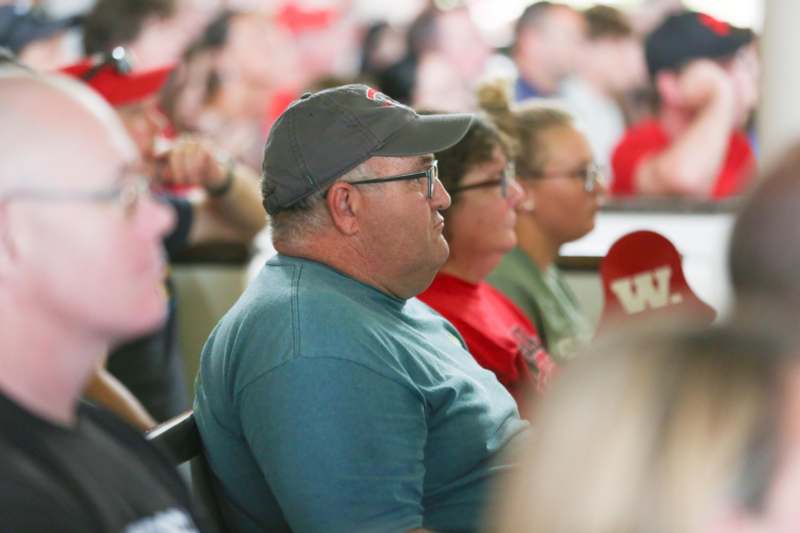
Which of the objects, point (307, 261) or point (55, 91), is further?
point (307, 261)

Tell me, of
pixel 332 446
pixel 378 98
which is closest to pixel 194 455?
pixel 332 446

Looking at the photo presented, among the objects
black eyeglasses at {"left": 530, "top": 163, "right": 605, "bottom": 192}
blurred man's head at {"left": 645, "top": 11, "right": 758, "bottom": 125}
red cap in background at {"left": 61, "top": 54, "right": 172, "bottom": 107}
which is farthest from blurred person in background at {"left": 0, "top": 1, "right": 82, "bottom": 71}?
blurred man's head at {"left": 645, "top": 11, "right": 758, "bottom": 125}

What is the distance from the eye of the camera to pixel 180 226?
3734 mm

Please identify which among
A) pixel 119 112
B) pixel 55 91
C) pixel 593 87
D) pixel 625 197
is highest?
pixel 55 91

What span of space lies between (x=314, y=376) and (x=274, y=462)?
0.14 metres

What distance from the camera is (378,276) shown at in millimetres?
2084

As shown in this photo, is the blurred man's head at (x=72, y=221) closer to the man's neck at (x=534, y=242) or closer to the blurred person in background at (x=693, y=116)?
the man's neck at (x=534, y=242)

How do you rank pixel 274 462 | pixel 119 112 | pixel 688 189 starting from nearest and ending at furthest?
pixel 274 462 < pixel 119 112 < pixel 688 189

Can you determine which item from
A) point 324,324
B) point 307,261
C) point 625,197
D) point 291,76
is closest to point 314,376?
point 324,324

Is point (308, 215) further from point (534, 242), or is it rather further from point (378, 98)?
point (534, 242)

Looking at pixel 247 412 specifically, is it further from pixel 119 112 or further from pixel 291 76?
pixel 291 76

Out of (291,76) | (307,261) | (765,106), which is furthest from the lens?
(291,76)

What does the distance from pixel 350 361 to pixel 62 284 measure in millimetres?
693

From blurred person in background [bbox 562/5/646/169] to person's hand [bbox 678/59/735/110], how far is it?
20cm
